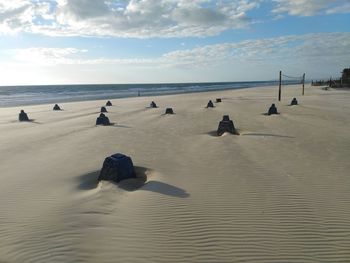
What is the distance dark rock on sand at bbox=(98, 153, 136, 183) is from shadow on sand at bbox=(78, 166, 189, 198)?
0.13m

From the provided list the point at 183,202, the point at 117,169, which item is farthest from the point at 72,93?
the point at 183,202

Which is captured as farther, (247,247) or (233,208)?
(233,208)

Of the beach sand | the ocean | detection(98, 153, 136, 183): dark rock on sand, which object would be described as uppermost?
detection(98, 153, 136, 183): dark rock on sand

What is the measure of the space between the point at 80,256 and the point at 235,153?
6.57 m

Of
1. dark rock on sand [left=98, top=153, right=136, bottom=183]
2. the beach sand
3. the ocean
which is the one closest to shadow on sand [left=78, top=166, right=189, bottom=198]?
the beach sand

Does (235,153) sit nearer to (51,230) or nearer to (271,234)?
(271,234)

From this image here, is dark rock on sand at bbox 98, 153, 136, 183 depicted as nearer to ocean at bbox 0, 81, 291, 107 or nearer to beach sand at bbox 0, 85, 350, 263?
beach sand at bbox 0, 85, 350, 263

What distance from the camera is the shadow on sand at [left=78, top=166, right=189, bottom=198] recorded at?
745cm

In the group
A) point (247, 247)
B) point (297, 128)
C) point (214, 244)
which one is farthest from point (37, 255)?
point (297, 128)

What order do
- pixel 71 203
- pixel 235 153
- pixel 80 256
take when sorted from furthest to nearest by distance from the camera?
pixel 235 153 → pixel 71 203 → pixel 80 256

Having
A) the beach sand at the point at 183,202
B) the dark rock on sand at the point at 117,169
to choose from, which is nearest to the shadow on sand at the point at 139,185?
the beach sand at the point at 183,202

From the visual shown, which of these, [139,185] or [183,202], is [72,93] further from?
[183,202]

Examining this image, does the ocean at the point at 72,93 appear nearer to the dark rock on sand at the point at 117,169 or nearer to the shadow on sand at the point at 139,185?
the shadow on sand at the point at 139,185

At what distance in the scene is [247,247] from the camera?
5223 mm
